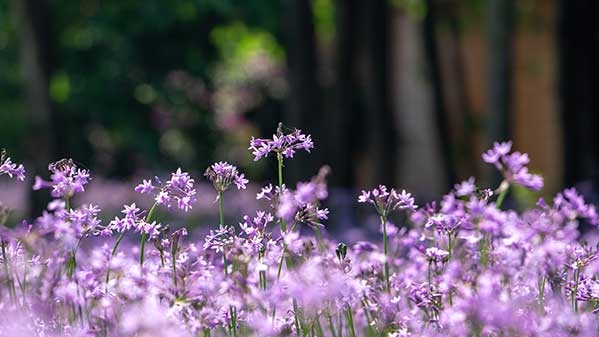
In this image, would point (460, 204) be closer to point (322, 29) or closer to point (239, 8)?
point (239, 8)

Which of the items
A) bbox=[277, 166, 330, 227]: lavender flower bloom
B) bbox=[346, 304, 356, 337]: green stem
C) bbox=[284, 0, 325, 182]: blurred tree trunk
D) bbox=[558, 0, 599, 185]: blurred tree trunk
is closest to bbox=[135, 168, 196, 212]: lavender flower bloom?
bbox=[277, 166, 330, 227]: lavender flower bloom

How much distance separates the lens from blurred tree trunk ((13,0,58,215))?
10461mm

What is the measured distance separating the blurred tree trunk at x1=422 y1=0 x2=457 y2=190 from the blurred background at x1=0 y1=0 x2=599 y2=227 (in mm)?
25

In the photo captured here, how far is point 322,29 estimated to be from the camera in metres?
19.9

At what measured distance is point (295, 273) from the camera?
Result: 2.85 metres

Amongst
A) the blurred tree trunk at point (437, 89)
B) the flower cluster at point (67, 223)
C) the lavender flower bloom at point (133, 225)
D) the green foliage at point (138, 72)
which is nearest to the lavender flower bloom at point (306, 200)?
the lavender flower bloom at point (133, 225)

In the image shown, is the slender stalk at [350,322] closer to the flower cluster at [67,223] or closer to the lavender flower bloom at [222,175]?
the lavender flower bloom at [222,175]

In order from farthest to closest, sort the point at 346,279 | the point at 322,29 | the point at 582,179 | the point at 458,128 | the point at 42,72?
1. the point at 322,29
2. the point at 458,128
3. the point at 582,179
4. the point at 42,72
5. the point at 346,279

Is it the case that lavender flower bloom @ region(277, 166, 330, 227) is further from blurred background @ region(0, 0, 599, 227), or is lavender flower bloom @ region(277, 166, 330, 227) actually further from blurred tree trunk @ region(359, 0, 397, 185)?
blurred tree trunk @ region(359, 0, 397, 185)

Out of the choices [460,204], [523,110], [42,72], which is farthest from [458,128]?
[460,204]

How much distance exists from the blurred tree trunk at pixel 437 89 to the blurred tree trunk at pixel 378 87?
497 mm

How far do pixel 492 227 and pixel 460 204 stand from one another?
1.08 ft

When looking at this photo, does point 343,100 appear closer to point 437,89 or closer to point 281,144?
point 437,89

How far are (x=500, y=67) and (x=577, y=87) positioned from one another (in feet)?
4.65
